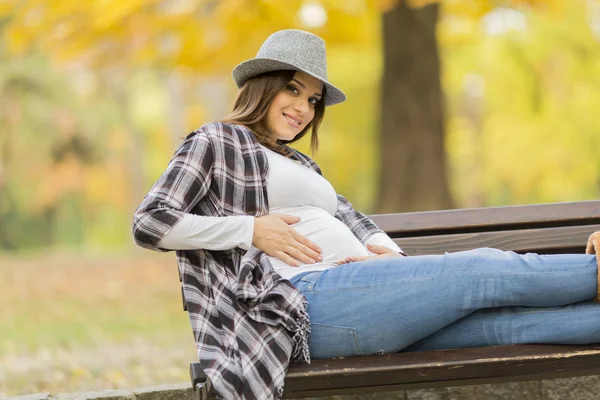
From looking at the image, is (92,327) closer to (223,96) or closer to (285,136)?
(285,136)

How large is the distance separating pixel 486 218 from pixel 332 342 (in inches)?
50.9

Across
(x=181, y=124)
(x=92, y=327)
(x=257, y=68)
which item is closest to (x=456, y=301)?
(x=257, y=68)

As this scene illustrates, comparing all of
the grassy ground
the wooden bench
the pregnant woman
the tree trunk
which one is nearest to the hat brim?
the pregnant woman

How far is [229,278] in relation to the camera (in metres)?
3.06

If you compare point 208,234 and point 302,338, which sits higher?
point 208,234

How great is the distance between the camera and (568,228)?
3912 mm

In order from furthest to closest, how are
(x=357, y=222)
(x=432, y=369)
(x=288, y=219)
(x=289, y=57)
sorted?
(x=357, y=222), (x=289, y=57), (x=288, y=219), (x=432, y=369)

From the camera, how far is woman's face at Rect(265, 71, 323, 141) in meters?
3.56

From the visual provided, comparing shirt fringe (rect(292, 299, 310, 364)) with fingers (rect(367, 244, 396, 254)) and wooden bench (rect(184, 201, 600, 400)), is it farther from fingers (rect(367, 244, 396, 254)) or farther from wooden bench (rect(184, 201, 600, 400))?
fingers (rect(367, 244, 396, 254))

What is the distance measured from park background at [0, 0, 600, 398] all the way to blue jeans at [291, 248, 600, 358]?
2.61 m

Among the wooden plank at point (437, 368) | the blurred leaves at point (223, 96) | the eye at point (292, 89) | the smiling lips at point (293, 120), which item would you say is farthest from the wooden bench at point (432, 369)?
the blurred leaves at point (223, 96)

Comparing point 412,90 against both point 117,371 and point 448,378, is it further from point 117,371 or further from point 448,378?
point 448,378

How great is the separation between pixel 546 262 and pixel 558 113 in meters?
16.9

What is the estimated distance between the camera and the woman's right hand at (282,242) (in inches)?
122
